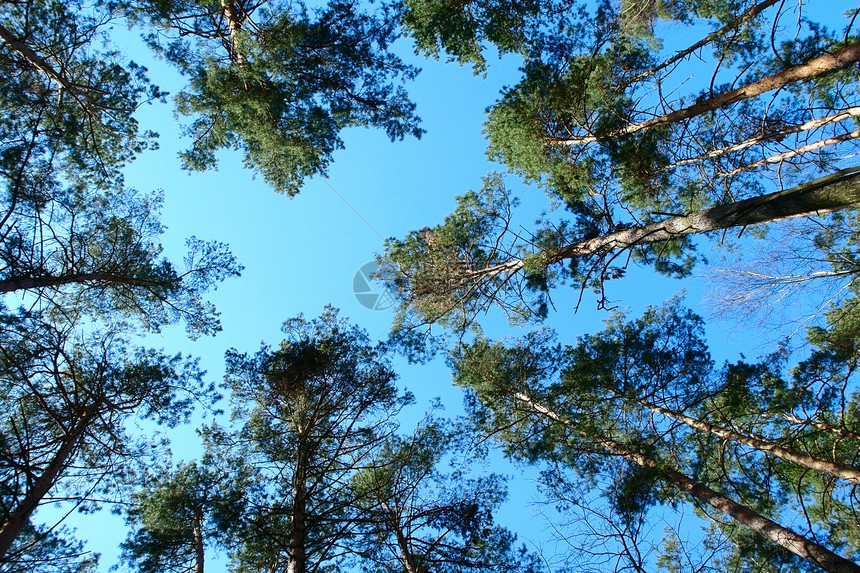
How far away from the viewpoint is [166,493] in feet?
28.0

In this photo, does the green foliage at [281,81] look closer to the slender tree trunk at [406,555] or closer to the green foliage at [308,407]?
the green foliage at [308,407]

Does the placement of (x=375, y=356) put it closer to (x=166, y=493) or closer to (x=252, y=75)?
(x=166, y=493)

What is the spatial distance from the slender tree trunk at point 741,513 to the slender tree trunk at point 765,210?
3.72 m

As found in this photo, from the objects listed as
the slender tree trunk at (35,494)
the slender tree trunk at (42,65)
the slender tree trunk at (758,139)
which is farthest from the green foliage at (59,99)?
the slender tree trunk at (758,139)

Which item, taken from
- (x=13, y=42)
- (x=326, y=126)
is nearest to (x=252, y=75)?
(x=326, y=126)

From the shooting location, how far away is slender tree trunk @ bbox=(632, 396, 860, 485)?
6.58m

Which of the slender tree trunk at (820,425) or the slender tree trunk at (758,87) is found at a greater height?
the slender tree trunk at (758,87)

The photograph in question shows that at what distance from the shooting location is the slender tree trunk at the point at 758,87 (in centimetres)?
589

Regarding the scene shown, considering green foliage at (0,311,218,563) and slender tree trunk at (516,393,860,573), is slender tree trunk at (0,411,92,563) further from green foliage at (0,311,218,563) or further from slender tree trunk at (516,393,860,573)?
slender tree trunk at (516,393,860,573)

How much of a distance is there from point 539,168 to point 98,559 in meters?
11.2

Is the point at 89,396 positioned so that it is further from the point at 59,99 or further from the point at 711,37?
the point at 711,37

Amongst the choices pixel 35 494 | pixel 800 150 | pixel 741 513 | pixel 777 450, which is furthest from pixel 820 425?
pixel 35 494

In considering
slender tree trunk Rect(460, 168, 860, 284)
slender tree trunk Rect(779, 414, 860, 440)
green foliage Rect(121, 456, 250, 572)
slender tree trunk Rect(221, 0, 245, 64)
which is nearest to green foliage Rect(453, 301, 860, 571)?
slender tree trunk Rect(779, 414, 860, 440)

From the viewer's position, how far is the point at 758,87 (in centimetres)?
707
